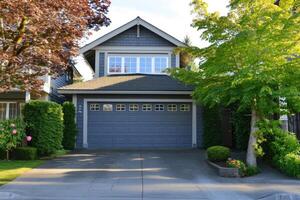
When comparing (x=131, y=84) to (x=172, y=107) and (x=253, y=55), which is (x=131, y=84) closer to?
(x=172, y=107)

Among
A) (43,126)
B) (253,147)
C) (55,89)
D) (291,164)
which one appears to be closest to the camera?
(291,164)

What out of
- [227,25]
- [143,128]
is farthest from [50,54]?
[143,128]

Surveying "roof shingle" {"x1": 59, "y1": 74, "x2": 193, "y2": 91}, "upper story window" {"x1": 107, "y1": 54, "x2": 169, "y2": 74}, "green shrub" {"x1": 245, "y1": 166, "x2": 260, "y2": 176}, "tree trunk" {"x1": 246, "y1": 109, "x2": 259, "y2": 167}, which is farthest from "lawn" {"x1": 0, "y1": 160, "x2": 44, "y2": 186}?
"upper story window" {"x1": 107, "y1": 54, "x2": 169, "y2": 74}

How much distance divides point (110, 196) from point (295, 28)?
7.11 m

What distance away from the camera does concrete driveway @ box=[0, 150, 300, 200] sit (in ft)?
31.4

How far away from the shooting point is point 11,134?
1571 centimetres

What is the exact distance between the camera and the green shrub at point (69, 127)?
19.0 metres

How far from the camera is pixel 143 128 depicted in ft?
65.3

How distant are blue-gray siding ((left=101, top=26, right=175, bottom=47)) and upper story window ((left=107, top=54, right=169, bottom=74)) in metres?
0.64

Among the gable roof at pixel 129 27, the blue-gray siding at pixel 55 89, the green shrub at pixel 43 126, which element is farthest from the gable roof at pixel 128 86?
the green shrub at pixel 43 126

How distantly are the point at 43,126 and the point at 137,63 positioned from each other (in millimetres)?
7541

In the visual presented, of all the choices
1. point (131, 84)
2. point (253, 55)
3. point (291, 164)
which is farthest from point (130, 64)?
point (291, 164)

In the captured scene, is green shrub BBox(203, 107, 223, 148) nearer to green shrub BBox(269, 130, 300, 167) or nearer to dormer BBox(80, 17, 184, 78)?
dormer BBox(80, 17, 184, 78)

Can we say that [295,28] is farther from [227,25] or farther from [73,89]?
[73,89]
